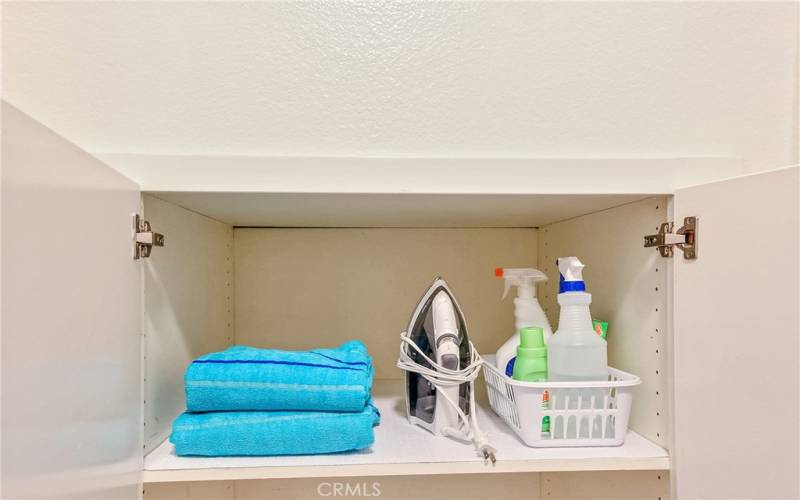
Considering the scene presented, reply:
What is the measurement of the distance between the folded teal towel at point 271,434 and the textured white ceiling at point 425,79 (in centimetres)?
36

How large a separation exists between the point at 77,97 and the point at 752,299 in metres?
0.85

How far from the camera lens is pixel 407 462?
569mm

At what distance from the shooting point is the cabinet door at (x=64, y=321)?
30 cm

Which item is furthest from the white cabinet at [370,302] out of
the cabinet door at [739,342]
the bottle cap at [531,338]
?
the bottle cap at [531,338]

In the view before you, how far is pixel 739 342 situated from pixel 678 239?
0.14m

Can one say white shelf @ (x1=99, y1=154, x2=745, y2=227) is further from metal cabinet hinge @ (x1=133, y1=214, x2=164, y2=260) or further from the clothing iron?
the clothing iron

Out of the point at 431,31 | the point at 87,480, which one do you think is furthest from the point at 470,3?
the point at 87,480

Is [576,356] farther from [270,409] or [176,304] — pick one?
[176,304]

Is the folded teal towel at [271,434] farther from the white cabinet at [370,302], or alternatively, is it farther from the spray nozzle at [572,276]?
the spray nozzle at [572,276]

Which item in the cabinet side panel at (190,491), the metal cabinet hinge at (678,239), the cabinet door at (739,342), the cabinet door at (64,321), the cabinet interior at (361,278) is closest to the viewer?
the cabinet door at (64,321)

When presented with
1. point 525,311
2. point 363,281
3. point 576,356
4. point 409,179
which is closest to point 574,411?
point 576,356

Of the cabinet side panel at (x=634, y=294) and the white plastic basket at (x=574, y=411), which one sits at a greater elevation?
the cabinet side panel at (x=634, y=294)
